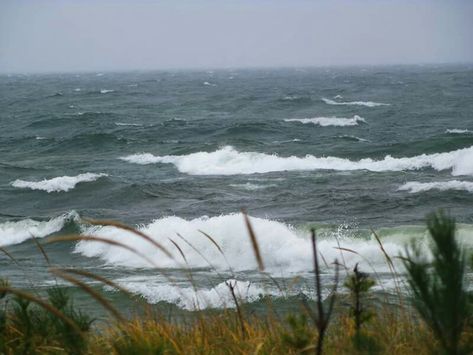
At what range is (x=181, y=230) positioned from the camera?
16.8 metres

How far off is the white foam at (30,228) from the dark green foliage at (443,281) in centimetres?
1680

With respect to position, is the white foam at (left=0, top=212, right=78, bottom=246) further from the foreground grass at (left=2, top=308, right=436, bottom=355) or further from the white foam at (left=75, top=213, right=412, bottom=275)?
the foreground grass at (left=2, top=308, right=436, bottom=355)

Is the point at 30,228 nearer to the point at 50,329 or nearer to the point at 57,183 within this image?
the point at 57,183

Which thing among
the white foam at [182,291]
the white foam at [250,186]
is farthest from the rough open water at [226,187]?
the white foam at [250,186]

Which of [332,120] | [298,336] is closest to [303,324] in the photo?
[298,336]

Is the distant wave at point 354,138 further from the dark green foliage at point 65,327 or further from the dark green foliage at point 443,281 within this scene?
the dark green foliage at point 443,281

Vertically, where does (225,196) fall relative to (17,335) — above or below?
below

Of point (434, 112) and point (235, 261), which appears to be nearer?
point (235, 261)

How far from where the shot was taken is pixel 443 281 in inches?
80.2

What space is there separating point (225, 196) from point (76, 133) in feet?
70.6

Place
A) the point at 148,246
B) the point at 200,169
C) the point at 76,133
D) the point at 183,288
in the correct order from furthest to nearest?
the point at 76,133 < the point at 200,169 < the point at 148,246 < the point at 183,288

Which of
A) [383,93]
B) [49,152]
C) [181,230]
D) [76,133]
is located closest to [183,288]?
[181,230]

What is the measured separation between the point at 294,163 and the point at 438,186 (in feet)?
26.0

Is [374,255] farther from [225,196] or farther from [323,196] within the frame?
[225,196]
